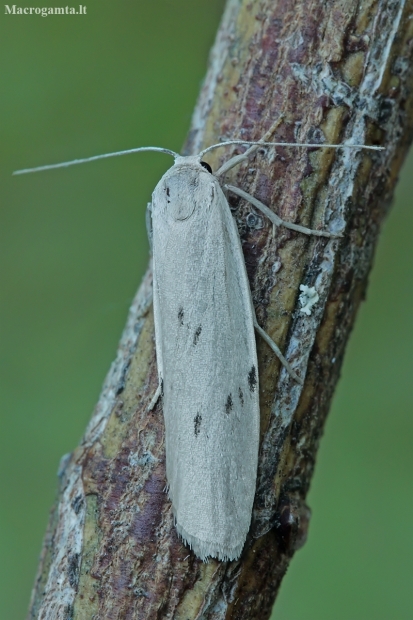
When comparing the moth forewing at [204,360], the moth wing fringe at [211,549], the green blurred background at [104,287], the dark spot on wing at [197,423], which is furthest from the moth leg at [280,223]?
the green blurred background at [104,287]

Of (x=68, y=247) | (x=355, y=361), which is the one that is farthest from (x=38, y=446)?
(x=355, y=361)

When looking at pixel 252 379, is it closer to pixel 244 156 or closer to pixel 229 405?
pixel 229 405

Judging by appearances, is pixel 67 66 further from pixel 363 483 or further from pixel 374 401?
pixel 363 483

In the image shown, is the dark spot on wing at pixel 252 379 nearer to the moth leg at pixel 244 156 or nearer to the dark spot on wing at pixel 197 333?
the dark spot on wing at pixel 197 333

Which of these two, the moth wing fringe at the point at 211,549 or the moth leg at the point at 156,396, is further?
the moth leg at the point at 156,396

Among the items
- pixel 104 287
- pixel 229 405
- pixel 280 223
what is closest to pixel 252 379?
pixel 229 405

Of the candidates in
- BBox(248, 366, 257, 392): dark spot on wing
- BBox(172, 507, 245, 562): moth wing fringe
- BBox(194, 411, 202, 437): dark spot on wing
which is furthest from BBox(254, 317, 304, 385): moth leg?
BBox(172, 507, 245, 562): moth wing fringe

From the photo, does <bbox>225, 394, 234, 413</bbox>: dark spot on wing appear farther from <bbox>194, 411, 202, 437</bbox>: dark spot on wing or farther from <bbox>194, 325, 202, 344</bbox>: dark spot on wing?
A: <bbox>194, 325, 202, 344</bbox>: dark spot on wing

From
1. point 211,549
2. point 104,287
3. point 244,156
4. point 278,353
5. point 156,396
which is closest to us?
point 211,549
